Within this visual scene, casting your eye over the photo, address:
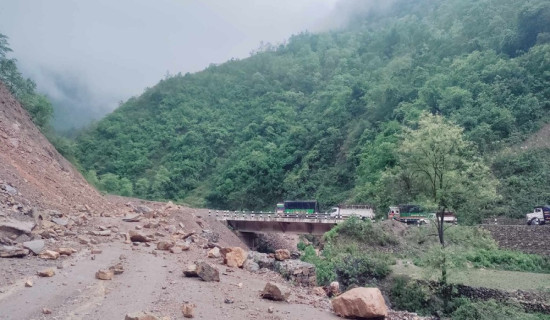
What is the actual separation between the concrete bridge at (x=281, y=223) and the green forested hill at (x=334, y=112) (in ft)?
26.3

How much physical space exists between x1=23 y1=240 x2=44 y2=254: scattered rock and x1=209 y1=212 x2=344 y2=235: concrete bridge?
23191mm

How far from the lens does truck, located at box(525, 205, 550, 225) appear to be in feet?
90.4

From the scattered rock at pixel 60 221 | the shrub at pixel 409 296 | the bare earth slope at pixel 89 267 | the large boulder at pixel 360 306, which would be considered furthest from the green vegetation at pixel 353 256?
the scattered rock at pixel 60 221

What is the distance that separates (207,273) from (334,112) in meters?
59.5

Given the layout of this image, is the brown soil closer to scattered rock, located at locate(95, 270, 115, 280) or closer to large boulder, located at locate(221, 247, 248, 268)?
scattered rock, located at locate(95, 270, 115, 280)

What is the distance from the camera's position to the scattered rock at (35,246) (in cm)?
1224

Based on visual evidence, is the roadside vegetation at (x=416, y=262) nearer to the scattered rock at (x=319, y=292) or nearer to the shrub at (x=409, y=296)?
the shrub at (x=409, y=296)

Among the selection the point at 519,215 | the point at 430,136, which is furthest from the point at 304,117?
the point at 430,136

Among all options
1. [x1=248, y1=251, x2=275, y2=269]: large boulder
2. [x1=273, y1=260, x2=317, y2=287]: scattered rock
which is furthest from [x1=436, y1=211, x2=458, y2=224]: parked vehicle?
[x1=248, y1=251, x2=275, y2=269]: large boulder

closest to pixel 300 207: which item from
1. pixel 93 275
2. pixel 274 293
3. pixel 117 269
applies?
pixel 274 293

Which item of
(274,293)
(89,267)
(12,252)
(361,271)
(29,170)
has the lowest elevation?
(361,271)

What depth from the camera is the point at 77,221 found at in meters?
17.2

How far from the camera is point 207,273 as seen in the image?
12258 millimetres

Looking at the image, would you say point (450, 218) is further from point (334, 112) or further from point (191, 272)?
point (334, 112)
